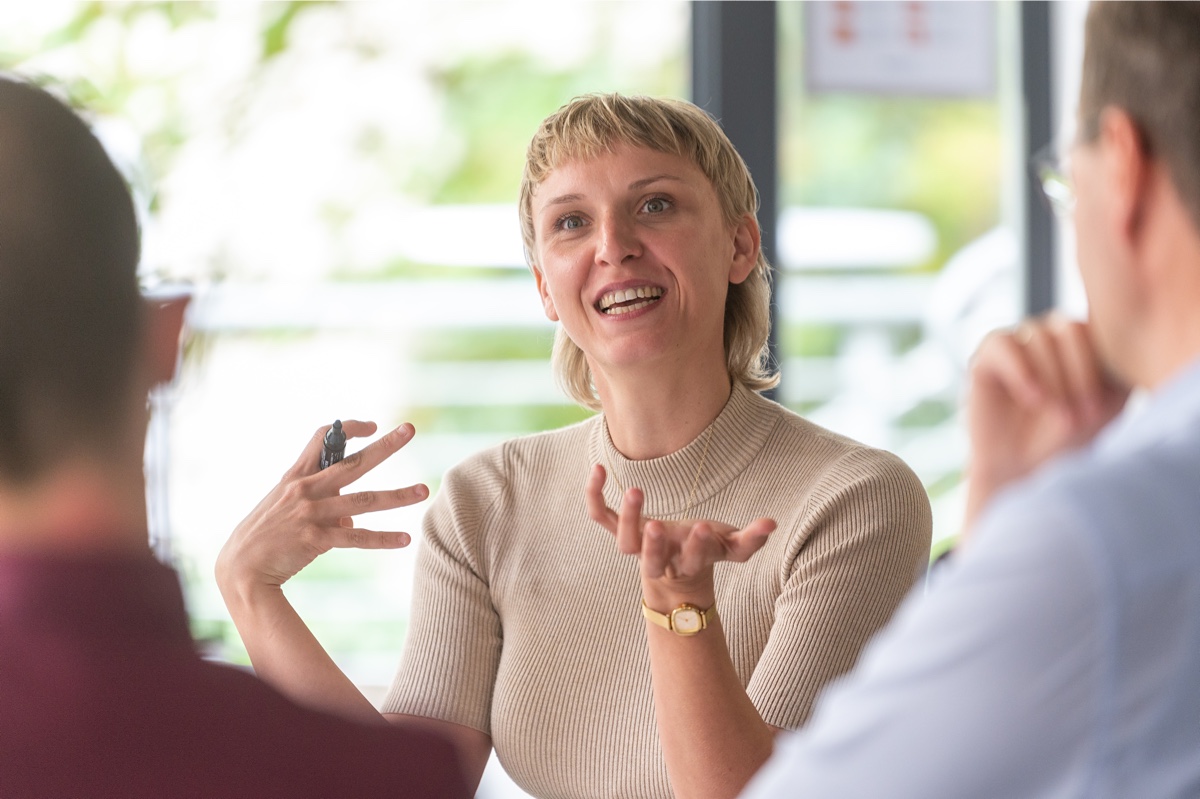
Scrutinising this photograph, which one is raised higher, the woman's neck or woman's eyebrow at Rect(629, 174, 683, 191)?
woman's eyebrow at Rect(629, 174, 683, 191)

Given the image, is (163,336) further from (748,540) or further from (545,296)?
(545,296)

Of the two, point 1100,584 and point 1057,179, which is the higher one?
point 1057,179

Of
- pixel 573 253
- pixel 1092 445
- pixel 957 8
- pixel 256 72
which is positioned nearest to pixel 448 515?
pixel 573 253

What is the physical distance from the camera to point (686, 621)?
50.9 inches

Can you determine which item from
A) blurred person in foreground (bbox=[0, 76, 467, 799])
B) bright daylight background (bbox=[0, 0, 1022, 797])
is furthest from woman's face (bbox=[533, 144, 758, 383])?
bright daylight background (bbox=[0, 0, 1022, 797])

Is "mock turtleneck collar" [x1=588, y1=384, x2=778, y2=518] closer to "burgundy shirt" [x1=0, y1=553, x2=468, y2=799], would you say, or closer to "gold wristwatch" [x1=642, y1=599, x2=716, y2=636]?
"gold wristwatch" [x1=642, y1=599, x2=716, y2=636]

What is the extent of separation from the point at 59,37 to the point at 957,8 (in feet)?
8.96

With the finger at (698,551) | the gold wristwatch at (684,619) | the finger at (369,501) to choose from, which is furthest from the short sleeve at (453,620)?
the finger at (698,551)

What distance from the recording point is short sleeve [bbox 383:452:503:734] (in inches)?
70.2

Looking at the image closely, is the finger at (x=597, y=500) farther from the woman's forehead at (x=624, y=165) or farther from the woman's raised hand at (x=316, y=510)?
the woman's forehead at (x=624, y=165)

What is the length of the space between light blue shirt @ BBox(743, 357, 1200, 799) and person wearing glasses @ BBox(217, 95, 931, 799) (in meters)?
0.76

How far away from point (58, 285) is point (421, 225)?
3.48 m

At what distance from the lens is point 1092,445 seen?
86cm

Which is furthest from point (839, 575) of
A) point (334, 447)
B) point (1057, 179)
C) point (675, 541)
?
point (1057, 179)
